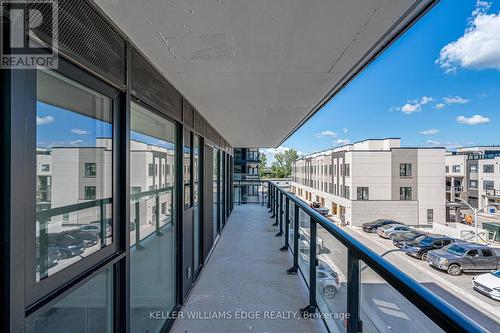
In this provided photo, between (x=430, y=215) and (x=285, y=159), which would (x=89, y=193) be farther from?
(x=285, y=159)

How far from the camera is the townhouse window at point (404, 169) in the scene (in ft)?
20.4

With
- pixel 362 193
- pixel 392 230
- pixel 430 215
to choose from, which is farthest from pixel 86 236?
pixel 362 193

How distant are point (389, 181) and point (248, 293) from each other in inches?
248

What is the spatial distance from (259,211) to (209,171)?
162 inches

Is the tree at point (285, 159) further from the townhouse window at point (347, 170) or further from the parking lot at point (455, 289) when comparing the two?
the parking lot at point (455, 289)

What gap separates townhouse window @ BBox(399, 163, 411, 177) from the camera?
20.4ft

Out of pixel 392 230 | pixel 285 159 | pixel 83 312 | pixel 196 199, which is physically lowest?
pixel 392 230

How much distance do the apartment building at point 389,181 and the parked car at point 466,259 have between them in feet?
9.08

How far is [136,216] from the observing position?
1732 millimetres

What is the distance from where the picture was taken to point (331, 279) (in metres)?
1.94

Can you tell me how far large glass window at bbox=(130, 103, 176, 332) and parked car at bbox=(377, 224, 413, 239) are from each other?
425cm

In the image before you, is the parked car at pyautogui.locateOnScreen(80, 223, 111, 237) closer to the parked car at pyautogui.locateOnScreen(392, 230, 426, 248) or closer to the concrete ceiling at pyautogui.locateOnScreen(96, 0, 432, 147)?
the concrete ceiling at pyautogui.locateOnScreen(96, 0, 432, 147)

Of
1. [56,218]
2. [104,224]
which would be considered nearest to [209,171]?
[104,224]

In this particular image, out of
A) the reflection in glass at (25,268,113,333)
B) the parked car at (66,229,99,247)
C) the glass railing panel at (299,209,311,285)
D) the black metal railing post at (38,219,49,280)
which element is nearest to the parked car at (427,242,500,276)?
the glass railing panel at (299,209,311,285)
